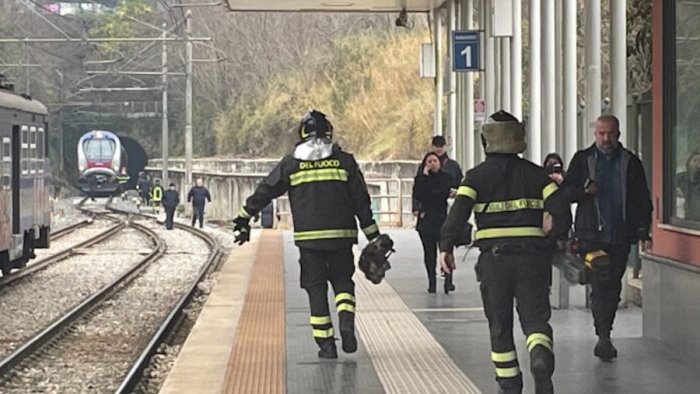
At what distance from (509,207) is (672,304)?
8.94 feet

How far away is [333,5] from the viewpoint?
2781 centimetres

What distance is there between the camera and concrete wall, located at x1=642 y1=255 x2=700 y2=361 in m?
9.73

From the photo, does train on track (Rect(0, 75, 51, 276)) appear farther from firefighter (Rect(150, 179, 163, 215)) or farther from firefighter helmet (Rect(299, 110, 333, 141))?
firefighter (Rect(150, 179, 163, 215))

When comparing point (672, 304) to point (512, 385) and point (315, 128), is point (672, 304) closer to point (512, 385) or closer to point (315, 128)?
point (512, 385)

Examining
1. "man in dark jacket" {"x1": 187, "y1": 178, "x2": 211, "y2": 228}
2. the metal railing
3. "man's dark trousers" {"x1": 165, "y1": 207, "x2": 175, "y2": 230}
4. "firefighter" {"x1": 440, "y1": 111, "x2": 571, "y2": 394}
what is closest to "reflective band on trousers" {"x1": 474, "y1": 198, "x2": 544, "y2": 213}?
"firefighter" {"x1": 440, "y1": 111, "x2": 571, "y2": 394}

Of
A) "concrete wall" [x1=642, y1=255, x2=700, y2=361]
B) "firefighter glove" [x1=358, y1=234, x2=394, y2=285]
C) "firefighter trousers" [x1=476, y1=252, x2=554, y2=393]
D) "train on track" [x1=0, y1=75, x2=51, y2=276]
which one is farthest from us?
"train on track" [x1=0, y1=75, x2=51, y2=276]

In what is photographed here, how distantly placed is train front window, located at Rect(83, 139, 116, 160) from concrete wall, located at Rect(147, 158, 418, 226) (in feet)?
11.8

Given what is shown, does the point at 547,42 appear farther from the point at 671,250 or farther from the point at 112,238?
the point at 112,238

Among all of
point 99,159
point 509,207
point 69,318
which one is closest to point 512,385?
point 509,207

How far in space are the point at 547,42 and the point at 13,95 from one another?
820 centimetres

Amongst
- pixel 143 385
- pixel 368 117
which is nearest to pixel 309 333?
pixel 143 385

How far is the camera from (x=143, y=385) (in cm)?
1123

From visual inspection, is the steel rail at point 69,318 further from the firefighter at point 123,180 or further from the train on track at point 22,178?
the firefighter at point 123,180

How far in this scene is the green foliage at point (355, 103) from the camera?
52.2 metres
